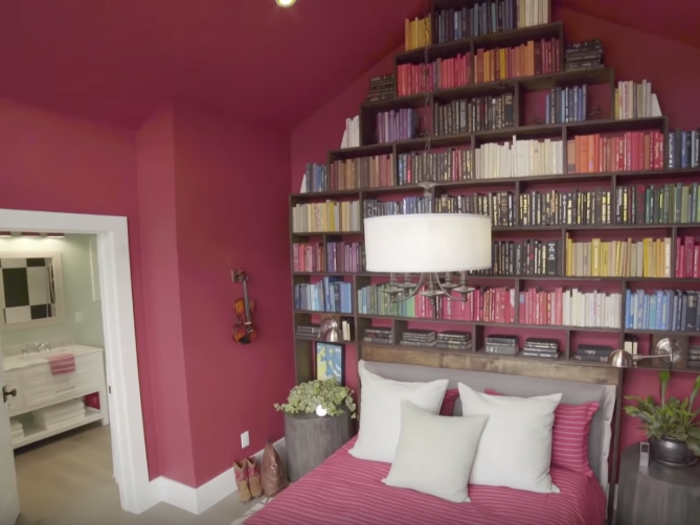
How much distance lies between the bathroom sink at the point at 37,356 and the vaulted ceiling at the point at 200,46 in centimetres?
247

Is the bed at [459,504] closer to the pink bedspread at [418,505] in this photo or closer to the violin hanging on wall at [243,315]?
the pink bedspread at [418,505]

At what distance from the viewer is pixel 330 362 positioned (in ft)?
12.0

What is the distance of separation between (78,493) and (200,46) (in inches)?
123

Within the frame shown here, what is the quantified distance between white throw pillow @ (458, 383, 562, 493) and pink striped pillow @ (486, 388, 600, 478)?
0.11 m

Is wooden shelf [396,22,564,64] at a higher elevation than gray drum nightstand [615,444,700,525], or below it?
higher

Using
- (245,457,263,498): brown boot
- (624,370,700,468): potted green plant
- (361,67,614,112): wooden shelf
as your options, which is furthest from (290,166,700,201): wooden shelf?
(245,457,263,498): brown boot

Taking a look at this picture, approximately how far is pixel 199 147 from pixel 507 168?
199cm

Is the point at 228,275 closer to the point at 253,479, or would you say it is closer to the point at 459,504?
the point at 253,479

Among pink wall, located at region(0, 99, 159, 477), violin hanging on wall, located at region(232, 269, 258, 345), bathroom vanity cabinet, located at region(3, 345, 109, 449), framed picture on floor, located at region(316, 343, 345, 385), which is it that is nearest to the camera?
pink wall, located at region(0, 99, 159, 477)

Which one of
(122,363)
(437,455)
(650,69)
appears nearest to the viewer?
(437,455)

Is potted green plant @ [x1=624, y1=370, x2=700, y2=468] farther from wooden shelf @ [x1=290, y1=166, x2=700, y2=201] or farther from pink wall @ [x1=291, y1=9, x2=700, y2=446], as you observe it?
wooden shelf @ [x1=290, y1=166, x2=700, y2=201]

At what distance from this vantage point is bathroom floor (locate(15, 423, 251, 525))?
291 centimetres

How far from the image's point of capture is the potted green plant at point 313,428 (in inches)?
119

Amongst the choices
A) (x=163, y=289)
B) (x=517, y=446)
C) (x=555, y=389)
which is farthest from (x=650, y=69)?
(x=163, y=289)
